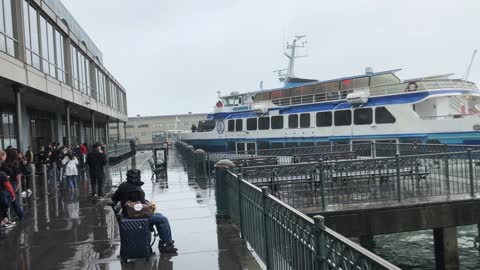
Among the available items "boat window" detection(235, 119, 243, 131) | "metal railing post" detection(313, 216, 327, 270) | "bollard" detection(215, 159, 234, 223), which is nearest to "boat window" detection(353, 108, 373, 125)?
"boat window" detection(235, 119, 243, 131)

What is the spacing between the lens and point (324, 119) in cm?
2762

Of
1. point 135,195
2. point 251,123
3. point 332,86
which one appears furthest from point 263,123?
point 135,195

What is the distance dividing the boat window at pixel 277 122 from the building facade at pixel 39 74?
11445mm

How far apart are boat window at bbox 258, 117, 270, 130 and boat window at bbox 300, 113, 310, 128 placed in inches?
121

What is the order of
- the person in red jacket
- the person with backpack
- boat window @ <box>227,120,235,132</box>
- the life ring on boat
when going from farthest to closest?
Answer: boat window @ <box>227,120,235,132</box>
the life ring on boat
the person with backpack
the person in red jacket

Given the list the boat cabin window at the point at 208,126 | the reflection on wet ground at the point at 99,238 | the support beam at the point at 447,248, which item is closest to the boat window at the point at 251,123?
the boat cabin window at the point at 208,126

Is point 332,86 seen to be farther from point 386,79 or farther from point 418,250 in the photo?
point 418,250

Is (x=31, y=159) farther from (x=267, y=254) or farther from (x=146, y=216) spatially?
(x=267, y=254)

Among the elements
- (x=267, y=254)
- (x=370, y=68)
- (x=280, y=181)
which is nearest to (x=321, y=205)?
(x=280, y=181)

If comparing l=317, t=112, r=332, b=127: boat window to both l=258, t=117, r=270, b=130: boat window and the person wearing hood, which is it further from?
the person wearing hood

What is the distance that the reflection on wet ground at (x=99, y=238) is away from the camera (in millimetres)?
6840

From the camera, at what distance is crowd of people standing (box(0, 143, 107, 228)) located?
9.40 meters

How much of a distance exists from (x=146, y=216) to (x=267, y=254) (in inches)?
73.3

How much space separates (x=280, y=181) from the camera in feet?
34.0
